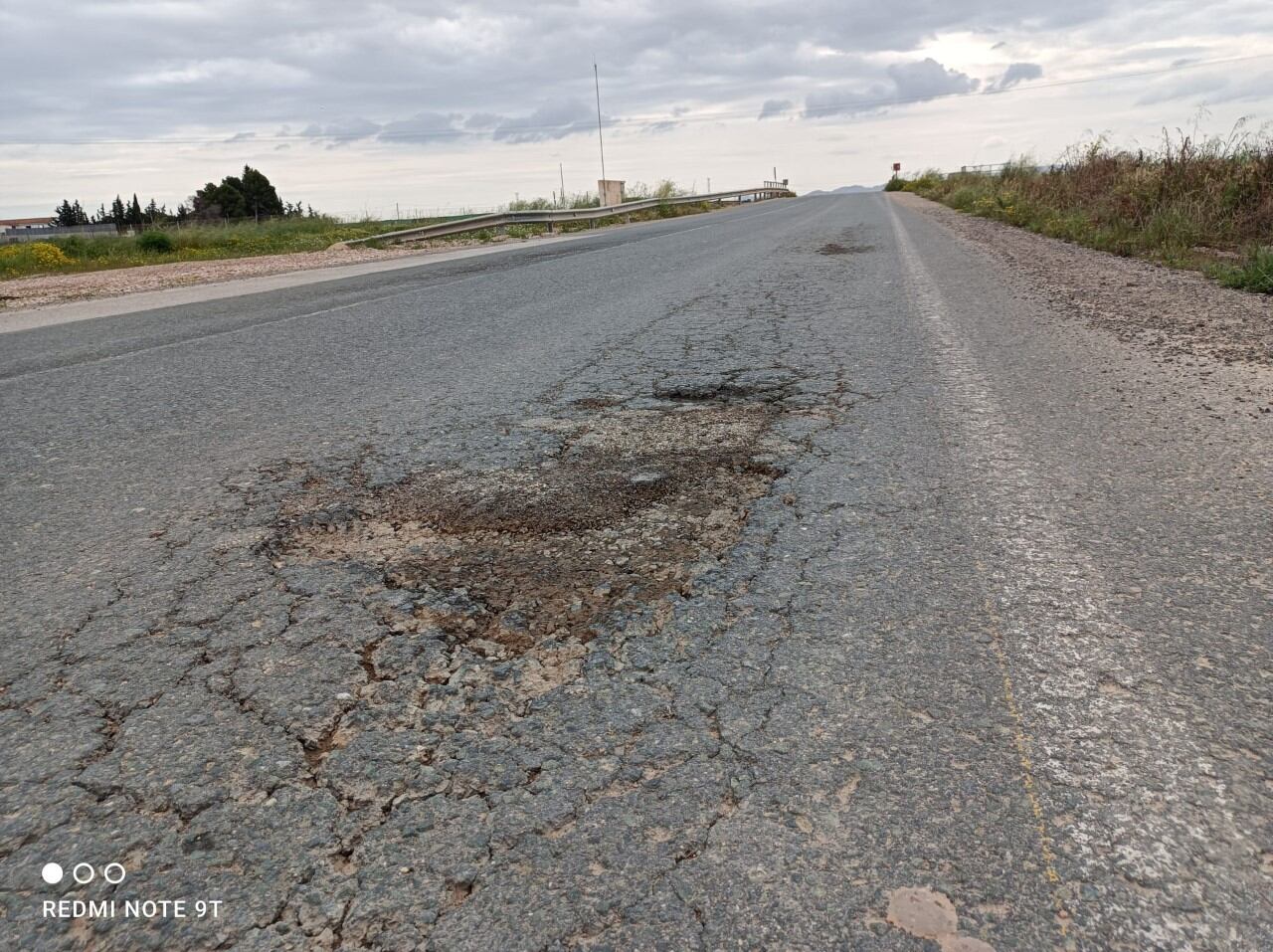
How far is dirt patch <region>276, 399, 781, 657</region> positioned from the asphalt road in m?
0.02

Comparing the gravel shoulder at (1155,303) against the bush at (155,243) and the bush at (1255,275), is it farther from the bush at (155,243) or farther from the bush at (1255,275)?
the bush at (155,243)

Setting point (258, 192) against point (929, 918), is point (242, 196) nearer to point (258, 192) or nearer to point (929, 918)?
point (258, 192)

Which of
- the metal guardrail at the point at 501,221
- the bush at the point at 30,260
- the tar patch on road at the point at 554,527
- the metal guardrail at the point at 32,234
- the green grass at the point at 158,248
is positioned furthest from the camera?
the metal guardrail at the point at 32,234

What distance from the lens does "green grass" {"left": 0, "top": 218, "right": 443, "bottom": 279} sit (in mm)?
15922

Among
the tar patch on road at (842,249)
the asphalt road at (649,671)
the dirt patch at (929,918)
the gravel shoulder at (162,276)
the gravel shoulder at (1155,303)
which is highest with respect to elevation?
the gravel shoulder at (162,276)

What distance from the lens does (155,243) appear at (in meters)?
20.0

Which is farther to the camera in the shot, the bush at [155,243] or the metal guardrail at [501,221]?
the bush at [155,243]

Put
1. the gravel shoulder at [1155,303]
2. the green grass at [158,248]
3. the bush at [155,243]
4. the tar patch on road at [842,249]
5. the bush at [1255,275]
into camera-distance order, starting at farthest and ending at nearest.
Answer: the bush at [155,243]
the green grass at [158,248]
the tar patch on road at [842,249]
the bush at [1255,275]
the gravel shoulder at [1155,303]

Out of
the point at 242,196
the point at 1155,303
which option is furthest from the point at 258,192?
the point at 1155,303

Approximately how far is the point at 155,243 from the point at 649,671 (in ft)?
73.0

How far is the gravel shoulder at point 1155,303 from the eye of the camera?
4.81m

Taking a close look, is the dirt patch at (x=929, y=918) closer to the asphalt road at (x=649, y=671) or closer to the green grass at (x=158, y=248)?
the asphalt road at (x=649, y=671)

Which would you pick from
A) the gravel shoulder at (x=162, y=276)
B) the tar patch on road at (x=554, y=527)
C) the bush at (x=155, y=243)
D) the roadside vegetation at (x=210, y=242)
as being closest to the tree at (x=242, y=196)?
the roadside vegetation at (x=210, y=242)

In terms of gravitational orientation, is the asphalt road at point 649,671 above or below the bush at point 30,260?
below
